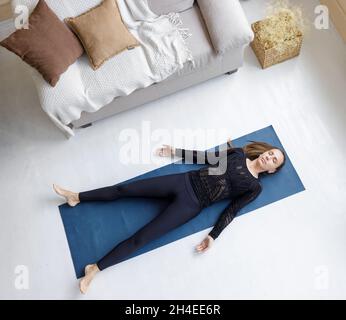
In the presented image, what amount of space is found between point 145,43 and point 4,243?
1.72m

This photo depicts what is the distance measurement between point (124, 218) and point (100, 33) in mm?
1263

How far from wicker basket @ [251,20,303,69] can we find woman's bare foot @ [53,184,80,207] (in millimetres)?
1723

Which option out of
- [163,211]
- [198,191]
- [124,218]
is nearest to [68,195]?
[124,218]

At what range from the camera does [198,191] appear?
2658mm

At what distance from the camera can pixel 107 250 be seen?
2.74 meters

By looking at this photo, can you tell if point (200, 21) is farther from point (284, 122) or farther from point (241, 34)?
point (284, 122)

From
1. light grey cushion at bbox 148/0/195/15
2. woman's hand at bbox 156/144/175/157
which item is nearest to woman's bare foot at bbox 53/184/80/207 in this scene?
woman's hand at bbox 156/144/175/157

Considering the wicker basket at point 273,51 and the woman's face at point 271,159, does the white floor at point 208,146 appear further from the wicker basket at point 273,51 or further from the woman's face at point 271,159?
the woman's face at point 271,159

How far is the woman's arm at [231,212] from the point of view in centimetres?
264

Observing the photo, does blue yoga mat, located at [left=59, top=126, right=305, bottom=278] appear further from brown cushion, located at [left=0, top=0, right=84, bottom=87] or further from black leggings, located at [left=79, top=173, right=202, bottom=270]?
brown cushion, located at [left=0, top=0, right=84, bottom=87]

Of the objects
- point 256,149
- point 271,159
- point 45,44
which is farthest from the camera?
point 256,149

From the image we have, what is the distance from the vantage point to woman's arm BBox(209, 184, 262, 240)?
264 centimetres

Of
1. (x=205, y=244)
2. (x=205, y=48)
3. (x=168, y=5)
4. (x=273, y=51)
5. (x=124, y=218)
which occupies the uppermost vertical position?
(x=168, y=5)

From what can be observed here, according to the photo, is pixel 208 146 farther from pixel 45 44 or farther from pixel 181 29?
pixel 45 44
